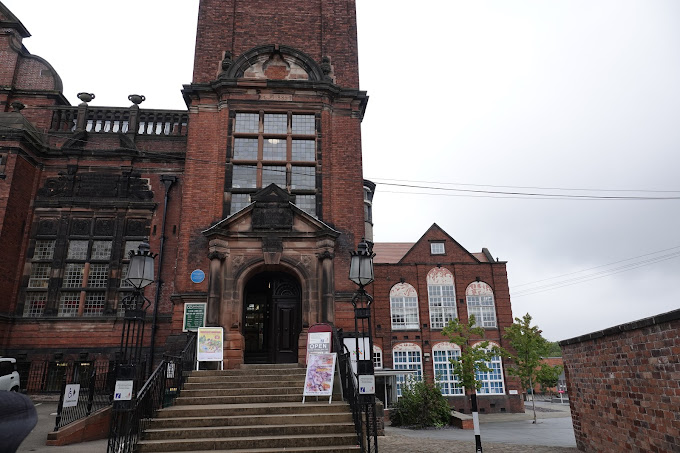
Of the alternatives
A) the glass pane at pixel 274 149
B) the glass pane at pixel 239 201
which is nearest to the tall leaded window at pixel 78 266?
the glass pane at pixel 239 201

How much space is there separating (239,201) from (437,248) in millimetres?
21194

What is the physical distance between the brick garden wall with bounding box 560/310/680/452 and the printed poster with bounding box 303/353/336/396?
16.2 feet

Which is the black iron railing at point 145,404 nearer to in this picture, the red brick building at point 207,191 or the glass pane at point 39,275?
the red brick building at point 207,191

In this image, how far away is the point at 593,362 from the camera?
8.23 metres

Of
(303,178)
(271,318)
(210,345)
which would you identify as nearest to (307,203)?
(303,178)

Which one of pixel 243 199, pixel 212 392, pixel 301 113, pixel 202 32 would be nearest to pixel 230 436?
pixel 212 392

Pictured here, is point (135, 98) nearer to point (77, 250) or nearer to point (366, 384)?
point (77, 250)

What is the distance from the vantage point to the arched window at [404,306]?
32219 mm

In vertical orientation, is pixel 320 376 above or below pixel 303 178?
below

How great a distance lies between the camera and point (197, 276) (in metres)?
14.7

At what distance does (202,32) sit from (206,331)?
12034 mm

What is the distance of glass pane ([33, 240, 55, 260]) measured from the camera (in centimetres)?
1661

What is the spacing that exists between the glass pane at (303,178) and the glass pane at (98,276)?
25.0ft

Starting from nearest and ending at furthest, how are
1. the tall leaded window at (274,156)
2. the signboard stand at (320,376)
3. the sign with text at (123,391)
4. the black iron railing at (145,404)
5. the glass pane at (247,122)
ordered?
the black iron railing at (145,404), the sign with text at (123,391), the signboard stand at (320,376), the tall leaded window at (274,156), the glass pane at (247,122)
